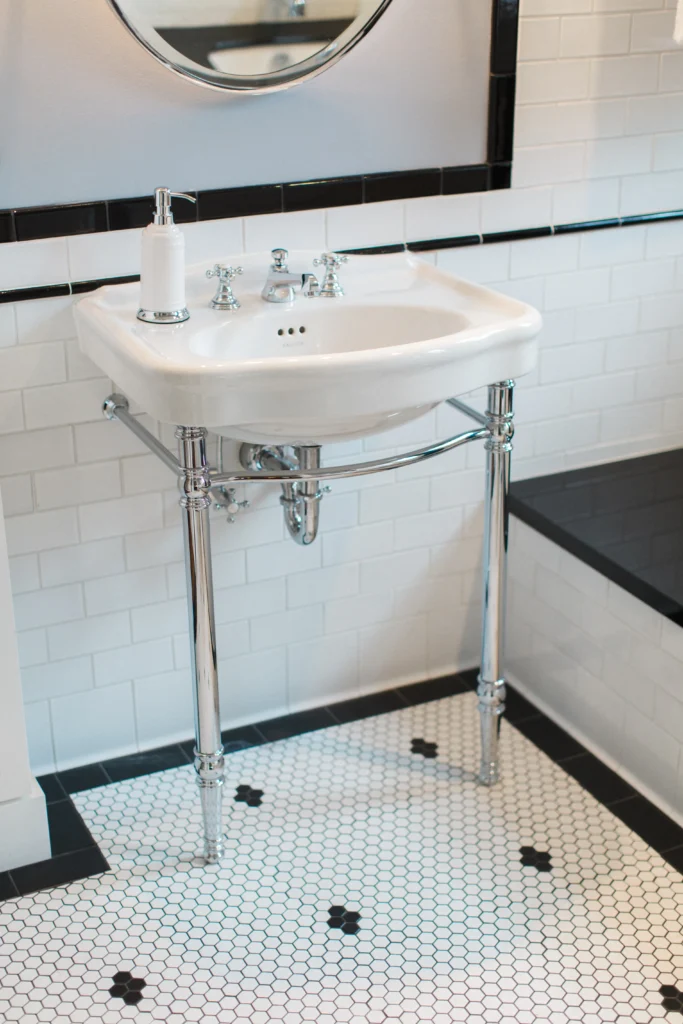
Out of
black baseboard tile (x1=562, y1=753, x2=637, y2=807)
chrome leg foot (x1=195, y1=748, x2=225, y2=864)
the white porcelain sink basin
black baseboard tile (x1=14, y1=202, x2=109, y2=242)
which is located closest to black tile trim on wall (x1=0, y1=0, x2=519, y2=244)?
black baseboard tile (x1=14, y1=202, x2=109, y2=242)

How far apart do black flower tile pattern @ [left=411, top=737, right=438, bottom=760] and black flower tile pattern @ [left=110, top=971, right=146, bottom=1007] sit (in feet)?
2.80

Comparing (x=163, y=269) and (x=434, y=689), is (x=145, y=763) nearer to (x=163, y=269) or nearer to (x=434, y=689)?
(x=434, y=689)

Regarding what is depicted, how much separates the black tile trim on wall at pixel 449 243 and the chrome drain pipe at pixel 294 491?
1.37 feet

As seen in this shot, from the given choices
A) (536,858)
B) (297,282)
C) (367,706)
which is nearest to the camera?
(297,282)

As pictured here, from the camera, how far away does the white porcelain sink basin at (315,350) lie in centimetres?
193

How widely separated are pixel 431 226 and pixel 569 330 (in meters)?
0.46

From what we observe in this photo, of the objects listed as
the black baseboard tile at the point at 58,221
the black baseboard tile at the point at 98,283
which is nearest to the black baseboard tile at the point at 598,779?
the black baseboard tile at the point at 98,283

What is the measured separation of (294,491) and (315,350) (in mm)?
305

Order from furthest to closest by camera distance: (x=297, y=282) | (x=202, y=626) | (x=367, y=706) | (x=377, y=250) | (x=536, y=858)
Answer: (x=367, y=706), (x=377, y=250), (x=536, y=858), (x=297, y=282), (x=202, y=626)

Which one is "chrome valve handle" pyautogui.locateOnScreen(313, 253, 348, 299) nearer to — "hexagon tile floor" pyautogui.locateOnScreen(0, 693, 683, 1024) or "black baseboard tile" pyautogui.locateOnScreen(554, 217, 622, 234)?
"black baseboard tile" pyautogui.locateOnScreen(554, 217, 622, 234)

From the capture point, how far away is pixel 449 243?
8.54 feet

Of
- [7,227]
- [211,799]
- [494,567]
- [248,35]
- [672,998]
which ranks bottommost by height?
[672,998]

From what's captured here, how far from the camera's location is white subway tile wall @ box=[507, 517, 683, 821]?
2.51 meters

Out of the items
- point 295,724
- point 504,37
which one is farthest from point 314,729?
point 504,37
